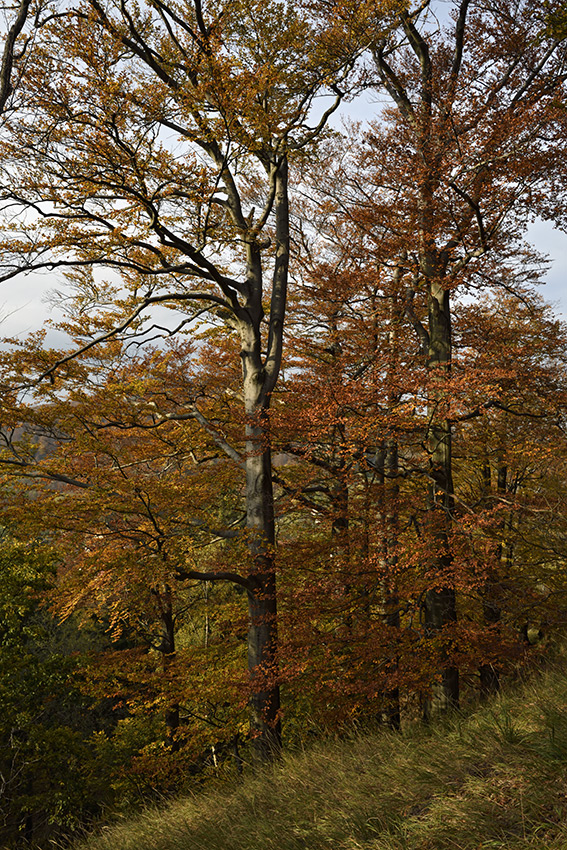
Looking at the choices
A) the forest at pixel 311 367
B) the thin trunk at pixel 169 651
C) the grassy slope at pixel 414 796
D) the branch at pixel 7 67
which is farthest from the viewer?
the thin trunk at pixel 169 651

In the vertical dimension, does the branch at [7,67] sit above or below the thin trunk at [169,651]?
above

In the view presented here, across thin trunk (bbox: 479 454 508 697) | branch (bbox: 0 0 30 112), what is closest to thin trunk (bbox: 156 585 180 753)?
thin trunk (bbox: 479 454 508 697)

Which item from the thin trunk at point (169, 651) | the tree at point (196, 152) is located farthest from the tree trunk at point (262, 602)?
the thin trunk at point (169, 651)

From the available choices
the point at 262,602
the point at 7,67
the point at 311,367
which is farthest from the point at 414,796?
the point at 311,367

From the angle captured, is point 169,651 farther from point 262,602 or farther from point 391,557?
point 391,557

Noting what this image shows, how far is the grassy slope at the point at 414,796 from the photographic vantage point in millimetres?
3010

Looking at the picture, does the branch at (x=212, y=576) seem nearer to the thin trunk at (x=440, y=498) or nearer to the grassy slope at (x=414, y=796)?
the grassy slope at (x=414, y=796)

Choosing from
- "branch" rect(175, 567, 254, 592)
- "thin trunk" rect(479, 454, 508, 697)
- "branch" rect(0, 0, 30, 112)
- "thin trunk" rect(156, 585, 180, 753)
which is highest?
"branch" rect(0, 0, 30, 112)

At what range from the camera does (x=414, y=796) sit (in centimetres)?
Answer: 362

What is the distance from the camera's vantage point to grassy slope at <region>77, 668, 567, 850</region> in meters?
3.01

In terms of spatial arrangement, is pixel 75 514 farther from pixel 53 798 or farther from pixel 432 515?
pixel 53 798

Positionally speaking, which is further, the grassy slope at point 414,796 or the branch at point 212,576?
the branch at point 212,576

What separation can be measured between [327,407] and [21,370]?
17.8ft

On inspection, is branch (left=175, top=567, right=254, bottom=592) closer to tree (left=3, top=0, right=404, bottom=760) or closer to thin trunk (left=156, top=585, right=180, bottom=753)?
tree (left=3, top=0, right=404, bottom=760)
